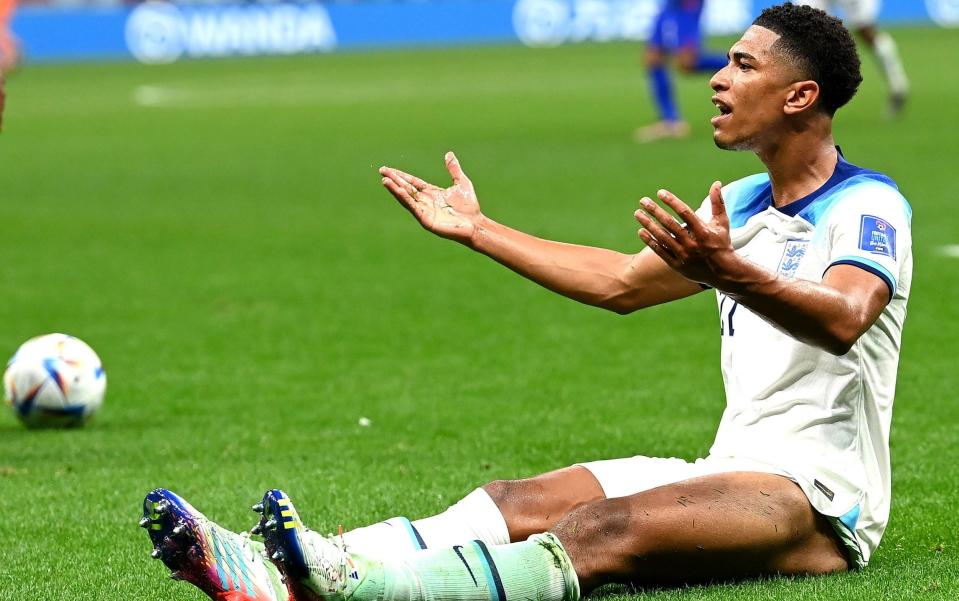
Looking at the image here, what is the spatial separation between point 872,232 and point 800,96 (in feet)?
1.39

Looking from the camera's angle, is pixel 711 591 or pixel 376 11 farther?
→ pixel 376 11

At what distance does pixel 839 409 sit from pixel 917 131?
1389 cm

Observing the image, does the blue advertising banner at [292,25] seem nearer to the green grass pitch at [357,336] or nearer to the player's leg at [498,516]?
the green grass pitch at [357,336]

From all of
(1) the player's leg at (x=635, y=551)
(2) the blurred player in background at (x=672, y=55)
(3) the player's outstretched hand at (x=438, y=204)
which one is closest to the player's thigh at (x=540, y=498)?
(1) the player's leg at (x=635, y=551)

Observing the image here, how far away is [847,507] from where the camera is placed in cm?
408

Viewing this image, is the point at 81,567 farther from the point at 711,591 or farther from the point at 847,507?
the point at 847,507

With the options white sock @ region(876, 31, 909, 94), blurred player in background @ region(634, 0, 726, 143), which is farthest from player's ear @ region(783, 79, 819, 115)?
white sock @ region(876, 31, 909, 94)

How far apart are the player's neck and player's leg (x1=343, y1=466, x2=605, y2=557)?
2.93 feet

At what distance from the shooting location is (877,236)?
155 inches

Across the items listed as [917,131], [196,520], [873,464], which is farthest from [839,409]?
[917,131]

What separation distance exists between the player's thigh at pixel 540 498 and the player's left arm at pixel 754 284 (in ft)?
2.73

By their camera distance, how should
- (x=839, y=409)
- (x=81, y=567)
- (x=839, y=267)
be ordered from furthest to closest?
(x=81, y=567)
(x=839, y=409)
(x=839, y=267)

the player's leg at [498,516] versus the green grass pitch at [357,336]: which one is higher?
the player's leg at [498,516]

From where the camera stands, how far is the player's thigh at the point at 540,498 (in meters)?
4.25
